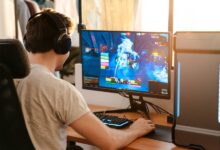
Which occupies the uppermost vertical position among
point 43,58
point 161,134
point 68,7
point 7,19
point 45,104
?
point 68,7

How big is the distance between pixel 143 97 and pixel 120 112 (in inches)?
6.5

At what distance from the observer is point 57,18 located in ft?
4.71

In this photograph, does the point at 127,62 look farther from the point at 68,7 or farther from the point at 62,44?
the point at 68,7

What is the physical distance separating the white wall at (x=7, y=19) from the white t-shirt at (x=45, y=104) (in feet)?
6.66

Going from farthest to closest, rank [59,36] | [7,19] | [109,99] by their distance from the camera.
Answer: [7,19] → [109,99] → [59,36]

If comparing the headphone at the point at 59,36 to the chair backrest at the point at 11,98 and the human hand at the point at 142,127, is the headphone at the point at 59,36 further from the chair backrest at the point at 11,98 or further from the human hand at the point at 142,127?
the human hand at the point at 142,127

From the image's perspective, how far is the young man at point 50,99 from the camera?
135 centimetres

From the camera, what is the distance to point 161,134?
1.74 m

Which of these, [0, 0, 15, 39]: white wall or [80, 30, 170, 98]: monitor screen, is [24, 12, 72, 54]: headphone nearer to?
[80, 30, 170, 98]: monitor screen

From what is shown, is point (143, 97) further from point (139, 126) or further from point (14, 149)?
point (14, 149)

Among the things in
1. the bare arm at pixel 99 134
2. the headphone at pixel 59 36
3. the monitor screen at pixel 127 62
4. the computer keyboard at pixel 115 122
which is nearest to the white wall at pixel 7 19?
the monitor screen at pixel 127 62

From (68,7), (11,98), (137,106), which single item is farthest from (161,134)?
(68,7)

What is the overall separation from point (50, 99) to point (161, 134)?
65 centimetres

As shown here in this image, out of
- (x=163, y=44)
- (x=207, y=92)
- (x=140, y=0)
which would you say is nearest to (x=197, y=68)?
(x=207, y=92)
